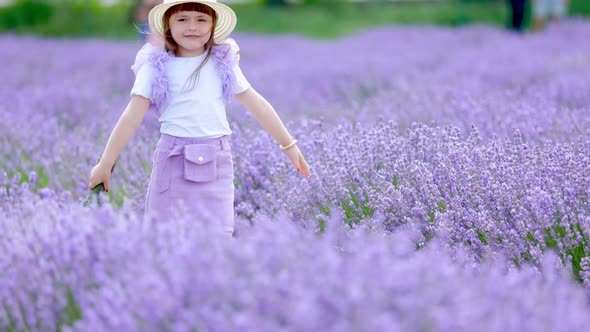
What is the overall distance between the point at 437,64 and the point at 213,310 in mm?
6634

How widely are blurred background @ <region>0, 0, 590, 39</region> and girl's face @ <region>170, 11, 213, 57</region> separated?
14699 millimetres

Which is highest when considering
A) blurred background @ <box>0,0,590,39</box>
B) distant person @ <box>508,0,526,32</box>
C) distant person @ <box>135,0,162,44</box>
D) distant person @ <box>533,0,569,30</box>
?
distant person @ <box>135,0,162,44</box>

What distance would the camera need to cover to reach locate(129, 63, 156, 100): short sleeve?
99.7 inches

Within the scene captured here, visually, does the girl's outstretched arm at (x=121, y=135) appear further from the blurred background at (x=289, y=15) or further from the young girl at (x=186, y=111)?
the blurred background at (x=289, y=15)

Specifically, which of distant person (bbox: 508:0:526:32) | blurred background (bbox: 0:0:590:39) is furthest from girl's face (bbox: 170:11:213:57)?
blurred background (bbox: 0:0:590:39)

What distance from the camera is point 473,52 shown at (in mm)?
8359

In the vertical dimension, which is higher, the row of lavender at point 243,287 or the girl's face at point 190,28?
the girl's face at point 190,28

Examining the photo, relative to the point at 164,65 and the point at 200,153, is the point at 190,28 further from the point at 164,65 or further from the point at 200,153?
the point at 200,153

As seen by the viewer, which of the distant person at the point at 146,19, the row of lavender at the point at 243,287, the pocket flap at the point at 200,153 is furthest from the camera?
the distant person at the point at 146,19

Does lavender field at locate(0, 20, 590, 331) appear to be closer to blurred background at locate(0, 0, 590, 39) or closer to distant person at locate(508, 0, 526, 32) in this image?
distant person at locate(508, 0, 526, 32)

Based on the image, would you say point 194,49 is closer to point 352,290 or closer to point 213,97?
point 213,97

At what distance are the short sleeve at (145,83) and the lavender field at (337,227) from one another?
0.39m

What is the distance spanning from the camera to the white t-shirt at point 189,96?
2570 mm

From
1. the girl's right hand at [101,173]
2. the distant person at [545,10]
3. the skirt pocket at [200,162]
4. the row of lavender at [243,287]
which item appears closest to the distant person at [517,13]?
the distant person at [545,10]
